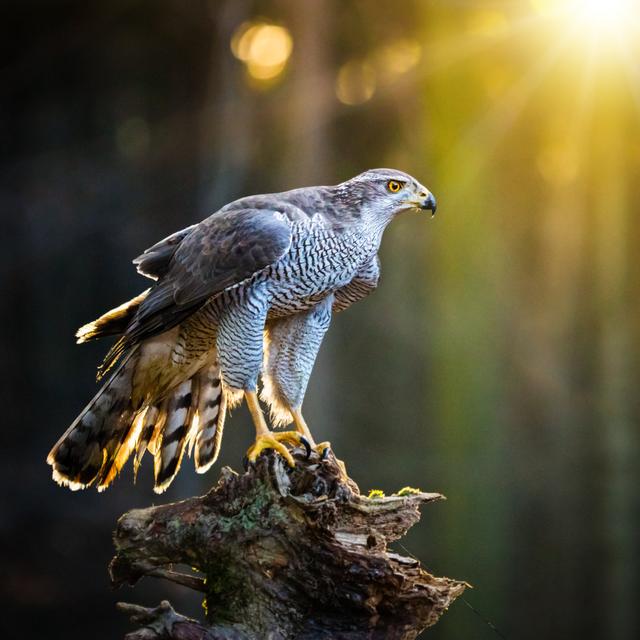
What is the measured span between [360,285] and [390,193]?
38 cm

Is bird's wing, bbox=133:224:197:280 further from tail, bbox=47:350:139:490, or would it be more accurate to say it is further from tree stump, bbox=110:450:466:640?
tree stump, bbox=110:450:466:640

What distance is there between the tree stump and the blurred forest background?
14.8 ft

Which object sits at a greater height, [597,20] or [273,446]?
Result: [597,20]

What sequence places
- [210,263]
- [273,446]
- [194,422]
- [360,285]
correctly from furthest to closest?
[194,422] < [360,285] < [210,263] < [273,446]

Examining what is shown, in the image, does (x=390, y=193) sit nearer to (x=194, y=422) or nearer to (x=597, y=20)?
(x=194, y=422)

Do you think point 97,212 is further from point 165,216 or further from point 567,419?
point 567,419

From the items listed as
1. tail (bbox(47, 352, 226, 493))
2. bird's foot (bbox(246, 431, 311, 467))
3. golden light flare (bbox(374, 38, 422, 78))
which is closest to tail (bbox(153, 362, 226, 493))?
tail (bbox(47, 352, 226, 493))

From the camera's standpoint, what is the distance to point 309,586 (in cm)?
290

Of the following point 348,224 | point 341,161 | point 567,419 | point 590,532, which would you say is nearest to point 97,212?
point 341,161

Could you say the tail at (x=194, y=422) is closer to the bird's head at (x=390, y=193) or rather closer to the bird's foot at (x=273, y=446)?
the bird's foot at (x=273, y=446)

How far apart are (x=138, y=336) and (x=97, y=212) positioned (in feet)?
19.1

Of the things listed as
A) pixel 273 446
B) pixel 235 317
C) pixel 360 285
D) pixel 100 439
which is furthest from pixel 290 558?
pixel 360 285

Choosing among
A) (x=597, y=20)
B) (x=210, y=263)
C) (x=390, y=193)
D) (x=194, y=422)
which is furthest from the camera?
(x=597, y=20)

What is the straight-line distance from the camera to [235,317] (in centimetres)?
335
